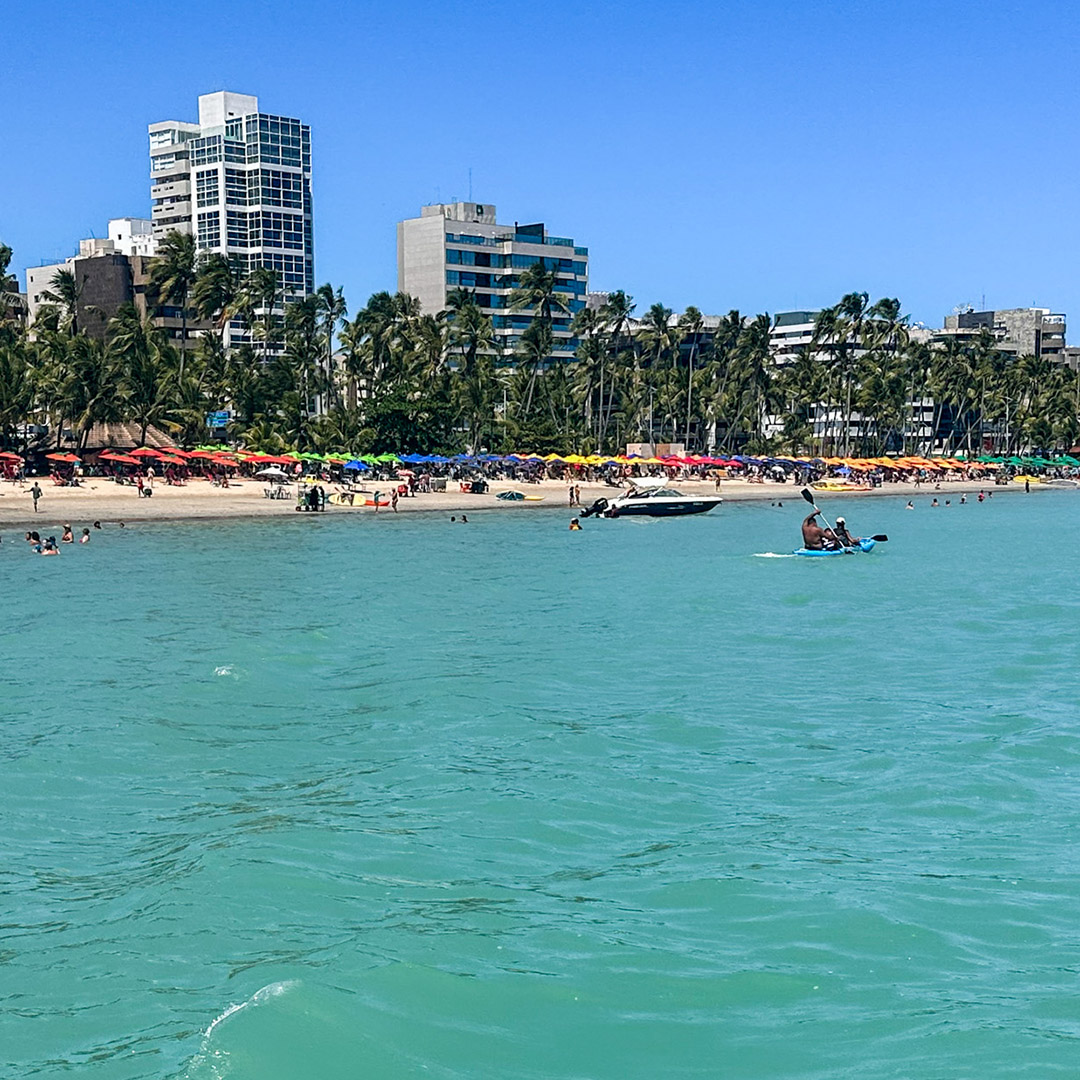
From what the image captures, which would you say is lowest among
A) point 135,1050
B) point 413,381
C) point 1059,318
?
point 135,1050

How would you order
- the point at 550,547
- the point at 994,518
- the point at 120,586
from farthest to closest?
the point at 994,518 → the point at 550,547 → the point at 120,586

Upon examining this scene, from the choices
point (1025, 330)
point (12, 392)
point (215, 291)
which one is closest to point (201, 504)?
point (12, 392)

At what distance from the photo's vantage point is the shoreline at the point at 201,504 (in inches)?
2670

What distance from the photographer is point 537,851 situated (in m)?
14.7

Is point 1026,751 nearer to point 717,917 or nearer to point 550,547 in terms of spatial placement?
point 717,917

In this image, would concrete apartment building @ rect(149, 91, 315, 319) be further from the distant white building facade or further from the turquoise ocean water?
the turquoise ocean water

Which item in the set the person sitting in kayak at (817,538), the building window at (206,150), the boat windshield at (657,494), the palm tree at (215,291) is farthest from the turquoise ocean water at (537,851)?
the building window at (206,150)

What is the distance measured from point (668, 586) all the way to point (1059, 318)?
170 metres

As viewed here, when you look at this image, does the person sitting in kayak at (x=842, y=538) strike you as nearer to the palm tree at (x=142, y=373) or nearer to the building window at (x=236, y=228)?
the palm tree at (x=142, y=373)

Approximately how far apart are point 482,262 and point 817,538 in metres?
107

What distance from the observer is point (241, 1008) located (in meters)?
10.6

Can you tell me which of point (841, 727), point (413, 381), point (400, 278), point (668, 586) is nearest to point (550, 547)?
point (668, 586)

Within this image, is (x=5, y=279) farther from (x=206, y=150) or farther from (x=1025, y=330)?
(x=1025, y=330)

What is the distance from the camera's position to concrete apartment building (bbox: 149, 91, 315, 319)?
17250cm
